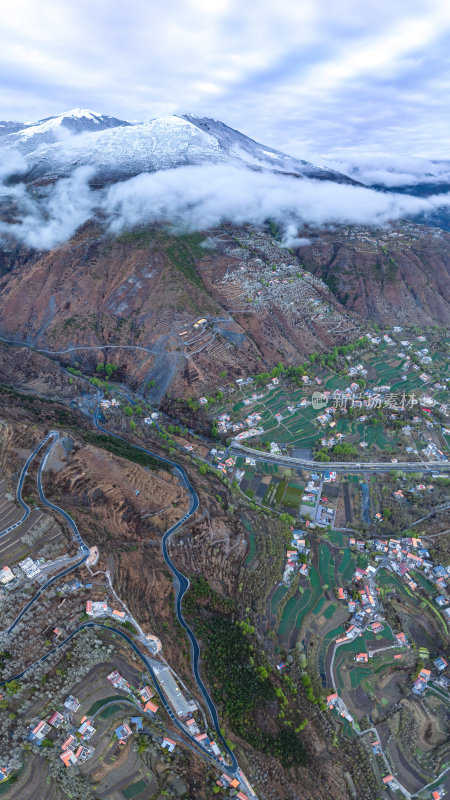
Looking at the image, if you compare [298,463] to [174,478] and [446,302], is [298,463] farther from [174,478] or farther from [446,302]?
[446,302]

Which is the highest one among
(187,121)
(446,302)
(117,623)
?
(187,121)

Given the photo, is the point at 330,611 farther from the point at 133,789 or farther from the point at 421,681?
the point at 133,789

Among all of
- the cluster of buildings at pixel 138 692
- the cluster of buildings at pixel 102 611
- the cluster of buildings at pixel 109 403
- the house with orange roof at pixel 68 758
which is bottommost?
the house with orange roof at pixel 68 758

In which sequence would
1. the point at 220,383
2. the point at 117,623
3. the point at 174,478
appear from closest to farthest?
the point at 117,623 < the point at 174,478 < the point at 220,383

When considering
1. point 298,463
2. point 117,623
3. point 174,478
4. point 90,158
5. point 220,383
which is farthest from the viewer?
point 90,158

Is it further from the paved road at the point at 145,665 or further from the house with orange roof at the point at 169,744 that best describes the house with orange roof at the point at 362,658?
the house with orange roof at the point at 169,744

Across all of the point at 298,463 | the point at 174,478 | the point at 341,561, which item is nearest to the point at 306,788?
the point at 341,561

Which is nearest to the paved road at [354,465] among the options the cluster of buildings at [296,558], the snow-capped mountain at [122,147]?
the cluster of buildings at [296,558]

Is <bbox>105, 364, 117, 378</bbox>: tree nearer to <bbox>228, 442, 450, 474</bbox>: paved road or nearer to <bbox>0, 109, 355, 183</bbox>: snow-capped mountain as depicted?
<bbox>228, 442, 450, 474</bbox>: paved road
